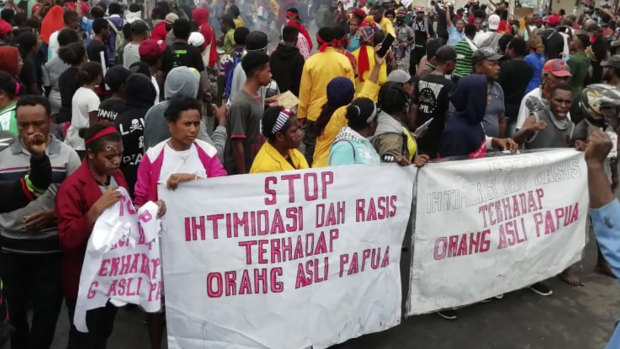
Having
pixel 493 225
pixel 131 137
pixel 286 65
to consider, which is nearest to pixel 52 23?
pixel 286 65

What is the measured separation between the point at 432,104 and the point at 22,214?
4.09 m

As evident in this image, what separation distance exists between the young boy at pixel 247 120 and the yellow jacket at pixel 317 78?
1363 mm

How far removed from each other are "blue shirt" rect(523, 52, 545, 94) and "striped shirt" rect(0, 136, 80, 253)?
6535 millimetres

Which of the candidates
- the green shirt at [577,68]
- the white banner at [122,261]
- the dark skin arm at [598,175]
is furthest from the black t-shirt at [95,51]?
the dark skin arm at [598,175]

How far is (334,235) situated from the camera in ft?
13.1

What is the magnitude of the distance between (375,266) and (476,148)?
1519 mm

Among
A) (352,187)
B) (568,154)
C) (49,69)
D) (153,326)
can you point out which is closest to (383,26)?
(49,69)

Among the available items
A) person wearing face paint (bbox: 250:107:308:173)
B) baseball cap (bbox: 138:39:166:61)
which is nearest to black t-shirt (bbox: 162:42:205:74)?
baseball cap (bbox: 138:39:166:61)

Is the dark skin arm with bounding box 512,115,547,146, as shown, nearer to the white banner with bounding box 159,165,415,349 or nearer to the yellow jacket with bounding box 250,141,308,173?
the white banner with bounding box 159,165,415,349

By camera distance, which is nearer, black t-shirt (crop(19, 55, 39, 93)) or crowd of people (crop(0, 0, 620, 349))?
crowd of people (crop(0, 0, 620, 349))

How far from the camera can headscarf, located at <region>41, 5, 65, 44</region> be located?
10133 millimetres

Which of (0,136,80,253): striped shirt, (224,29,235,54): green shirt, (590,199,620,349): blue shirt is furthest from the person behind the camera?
(224,29,235,54): green shirt

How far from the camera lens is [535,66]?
28.0 feet

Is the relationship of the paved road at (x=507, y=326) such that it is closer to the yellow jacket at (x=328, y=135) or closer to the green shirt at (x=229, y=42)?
the yellow jacket at (x=328, y=135)
